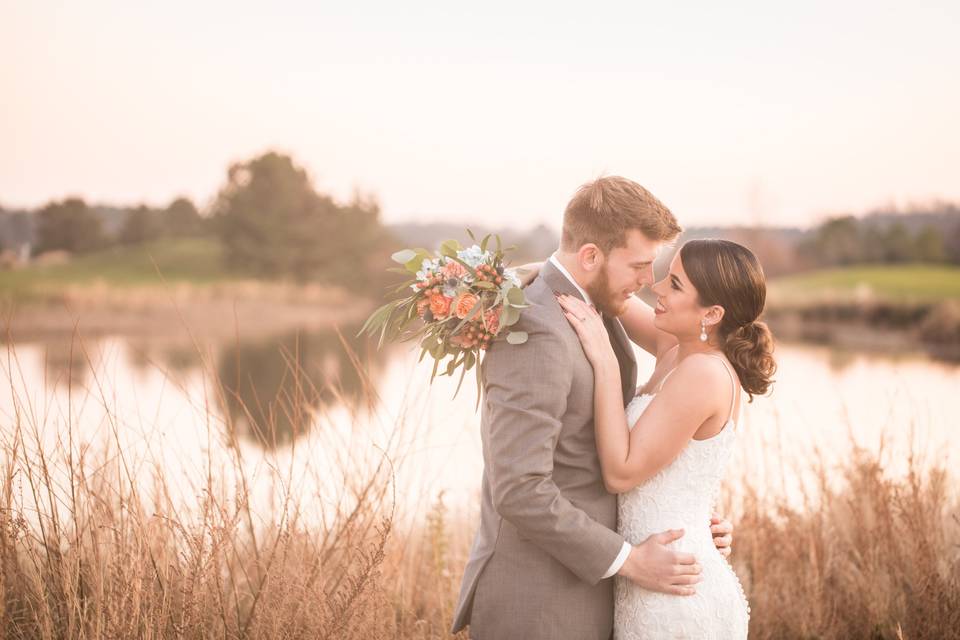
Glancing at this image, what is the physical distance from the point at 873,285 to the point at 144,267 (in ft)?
151

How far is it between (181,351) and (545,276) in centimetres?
2543

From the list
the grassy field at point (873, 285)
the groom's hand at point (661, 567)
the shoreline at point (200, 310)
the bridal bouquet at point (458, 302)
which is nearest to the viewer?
the bridal bouquet at point (458, 302)

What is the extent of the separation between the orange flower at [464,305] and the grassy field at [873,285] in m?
30.8

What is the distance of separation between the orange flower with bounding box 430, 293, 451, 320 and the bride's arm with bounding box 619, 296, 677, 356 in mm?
1149

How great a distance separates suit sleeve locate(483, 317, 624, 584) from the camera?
7.82 feet

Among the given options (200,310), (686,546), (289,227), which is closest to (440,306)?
(686,546)

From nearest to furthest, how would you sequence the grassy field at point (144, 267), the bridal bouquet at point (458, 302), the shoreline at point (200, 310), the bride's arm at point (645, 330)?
the bridal bouquet at point (458, 302)
the bride's arm at point (645, 330)
the shoreline at point (200, 310)
the grassy field at point (144, 267)

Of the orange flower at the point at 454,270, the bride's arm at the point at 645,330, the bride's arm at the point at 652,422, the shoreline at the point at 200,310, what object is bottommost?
the shoreline at the point at 200,310

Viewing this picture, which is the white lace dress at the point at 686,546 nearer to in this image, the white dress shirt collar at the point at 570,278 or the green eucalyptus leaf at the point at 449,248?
the white dress shirt collar at the point at 570,278

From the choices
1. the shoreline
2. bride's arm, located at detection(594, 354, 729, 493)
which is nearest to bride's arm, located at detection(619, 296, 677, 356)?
bride's arm, located at detection(594, 354, 729, 493)

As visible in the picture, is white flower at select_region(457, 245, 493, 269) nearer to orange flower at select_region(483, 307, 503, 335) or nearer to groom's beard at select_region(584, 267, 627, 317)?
orange flower at select_region(483, 307, 503, 335)

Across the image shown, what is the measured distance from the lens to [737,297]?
290 cm

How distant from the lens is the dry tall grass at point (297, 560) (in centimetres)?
298

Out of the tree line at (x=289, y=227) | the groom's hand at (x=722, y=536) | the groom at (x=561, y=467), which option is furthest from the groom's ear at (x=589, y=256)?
the tree line at (x=289, y=227)
